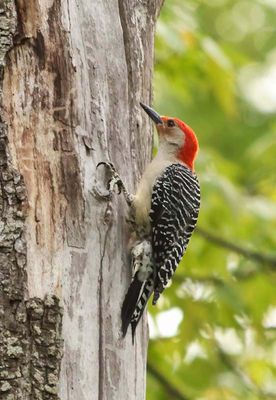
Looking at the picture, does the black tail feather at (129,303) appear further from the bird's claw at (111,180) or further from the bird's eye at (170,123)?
the bird's eye at (170,123)

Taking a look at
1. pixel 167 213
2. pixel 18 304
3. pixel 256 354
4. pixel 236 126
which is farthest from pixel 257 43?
pixel 18 304

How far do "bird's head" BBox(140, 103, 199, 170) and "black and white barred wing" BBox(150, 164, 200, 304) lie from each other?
1.01 feet

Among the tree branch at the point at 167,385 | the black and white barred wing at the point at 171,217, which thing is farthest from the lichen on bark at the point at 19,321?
the tree branch at the point at 167,385

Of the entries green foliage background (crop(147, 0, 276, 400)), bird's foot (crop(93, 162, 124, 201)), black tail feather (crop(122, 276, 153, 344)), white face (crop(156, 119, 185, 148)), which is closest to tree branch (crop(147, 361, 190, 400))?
green foliage background (crop(147, 0, 276, 400))

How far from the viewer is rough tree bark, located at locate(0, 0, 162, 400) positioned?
12.9ft

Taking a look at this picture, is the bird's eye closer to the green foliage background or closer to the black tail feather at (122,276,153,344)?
the green foliage background

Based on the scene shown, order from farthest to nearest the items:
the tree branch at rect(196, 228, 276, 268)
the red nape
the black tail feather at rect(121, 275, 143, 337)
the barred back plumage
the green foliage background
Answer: the tree branch at rect(196, 228, 276, 268), the green foliage background, the red nape, the barred back plumage, the black tail feather at rect(121, 275, 143, 337)

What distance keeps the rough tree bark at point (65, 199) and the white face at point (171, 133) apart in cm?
127

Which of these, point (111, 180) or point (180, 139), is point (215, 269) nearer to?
point (180, 139)

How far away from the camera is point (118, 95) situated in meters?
4.77

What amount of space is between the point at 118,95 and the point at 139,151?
34cm

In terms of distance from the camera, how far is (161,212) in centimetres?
554

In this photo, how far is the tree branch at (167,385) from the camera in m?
6.72

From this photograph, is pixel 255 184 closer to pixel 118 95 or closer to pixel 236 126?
pixel 236 126
